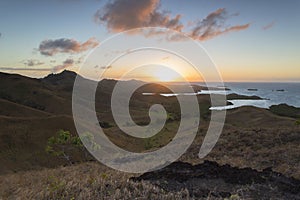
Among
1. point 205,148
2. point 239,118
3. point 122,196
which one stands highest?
point 122,196

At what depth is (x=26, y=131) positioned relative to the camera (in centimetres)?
3362

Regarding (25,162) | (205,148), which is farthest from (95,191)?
(25,162)

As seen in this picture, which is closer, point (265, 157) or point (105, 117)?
point (265, 157)

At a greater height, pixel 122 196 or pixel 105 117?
pixel 122 196

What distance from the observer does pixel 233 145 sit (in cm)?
1531

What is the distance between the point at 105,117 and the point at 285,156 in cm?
5645

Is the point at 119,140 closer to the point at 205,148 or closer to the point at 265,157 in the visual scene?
the point at 205,148

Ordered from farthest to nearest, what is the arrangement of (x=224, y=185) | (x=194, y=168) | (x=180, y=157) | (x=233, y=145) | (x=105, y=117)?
(x=105, y=117) < (x=233, y=145) < (x=180, y=157) < (x=194, y=168) < (x=224, y=185)

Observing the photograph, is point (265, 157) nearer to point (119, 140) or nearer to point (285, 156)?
point (285, 156)

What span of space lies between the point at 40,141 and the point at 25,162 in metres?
5.61

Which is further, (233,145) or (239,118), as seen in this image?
(239,118)

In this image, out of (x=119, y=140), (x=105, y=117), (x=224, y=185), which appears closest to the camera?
(x=224, y=185)

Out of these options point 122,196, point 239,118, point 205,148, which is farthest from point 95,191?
point 239,118

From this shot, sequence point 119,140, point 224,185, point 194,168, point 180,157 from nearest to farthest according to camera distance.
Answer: point 224,185, point 194,168, point 180,157, point 119,140
